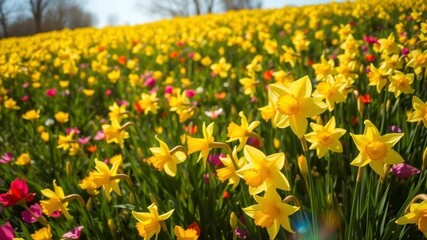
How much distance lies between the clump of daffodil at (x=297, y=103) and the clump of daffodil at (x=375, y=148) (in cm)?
15

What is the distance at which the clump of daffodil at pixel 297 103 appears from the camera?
3.21ft

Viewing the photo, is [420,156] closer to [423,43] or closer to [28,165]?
[423,43]

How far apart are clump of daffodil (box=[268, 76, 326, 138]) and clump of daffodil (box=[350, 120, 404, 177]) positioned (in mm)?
146

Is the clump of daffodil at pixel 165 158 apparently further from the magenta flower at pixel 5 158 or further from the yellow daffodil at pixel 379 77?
the magenta flower at pixel 5 158

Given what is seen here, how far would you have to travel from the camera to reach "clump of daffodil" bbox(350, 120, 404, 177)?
0.97 m

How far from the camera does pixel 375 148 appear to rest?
38.0 inches

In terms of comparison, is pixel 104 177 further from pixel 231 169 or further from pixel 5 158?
pixel 5 158

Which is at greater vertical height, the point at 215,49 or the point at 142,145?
the point at 215,49

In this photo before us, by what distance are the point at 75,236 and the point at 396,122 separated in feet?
6.21

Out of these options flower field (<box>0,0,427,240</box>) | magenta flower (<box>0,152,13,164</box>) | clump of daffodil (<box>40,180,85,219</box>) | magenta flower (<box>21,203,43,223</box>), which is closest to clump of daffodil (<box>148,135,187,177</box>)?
flower field (<box>0,0,427,240</box>)

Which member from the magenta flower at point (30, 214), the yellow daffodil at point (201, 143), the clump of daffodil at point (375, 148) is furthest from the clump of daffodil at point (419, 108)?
the magenta flower at point (30, 214)

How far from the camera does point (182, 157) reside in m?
1.35

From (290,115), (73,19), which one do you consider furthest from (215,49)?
(73,19)

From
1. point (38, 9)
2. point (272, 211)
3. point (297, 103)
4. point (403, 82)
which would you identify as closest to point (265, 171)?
point (272, 211)
